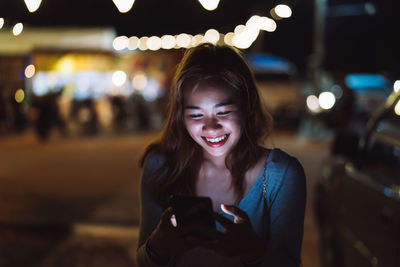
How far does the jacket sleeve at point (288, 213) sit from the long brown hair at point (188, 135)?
6.3 inches

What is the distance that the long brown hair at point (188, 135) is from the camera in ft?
6.90

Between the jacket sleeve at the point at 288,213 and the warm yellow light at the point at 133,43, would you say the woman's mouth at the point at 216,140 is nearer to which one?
the jacket sleeve at the point at 288,213

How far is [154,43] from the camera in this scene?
20141 mm

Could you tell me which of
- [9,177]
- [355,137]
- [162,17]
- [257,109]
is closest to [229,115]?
[257,109]

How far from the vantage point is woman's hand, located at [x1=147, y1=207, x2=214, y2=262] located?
5.89 ft

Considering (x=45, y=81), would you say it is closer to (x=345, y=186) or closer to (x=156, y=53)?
(x=156, y=53)

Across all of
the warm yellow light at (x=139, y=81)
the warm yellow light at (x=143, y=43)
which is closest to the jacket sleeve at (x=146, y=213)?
the warm yellow light at (x=143, y=43)

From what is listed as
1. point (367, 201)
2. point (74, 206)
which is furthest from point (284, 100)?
point (367, 201)

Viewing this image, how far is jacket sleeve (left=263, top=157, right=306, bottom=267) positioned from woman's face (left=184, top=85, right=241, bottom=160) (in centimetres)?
26

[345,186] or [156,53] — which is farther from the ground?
[156,53]

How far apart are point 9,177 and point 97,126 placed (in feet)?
31.1

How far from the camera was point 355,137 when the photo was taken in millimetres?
6559

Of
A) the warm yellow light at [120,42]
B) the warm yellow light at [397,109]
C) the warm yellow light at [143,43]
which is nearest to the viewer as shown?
the warm yellow light at [397,109]

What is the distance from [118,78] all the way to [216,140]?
60.6 feet
